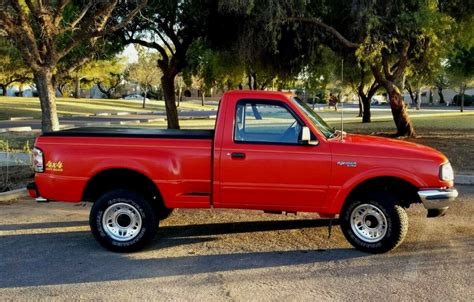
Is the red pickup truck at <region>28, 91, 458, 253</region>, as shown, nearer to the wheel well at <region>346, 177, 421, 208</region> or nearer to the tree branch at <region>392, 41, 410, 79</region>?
the wheel well at <region>346, 177, 421, 208</region>

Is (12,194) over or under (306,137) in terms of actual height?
under

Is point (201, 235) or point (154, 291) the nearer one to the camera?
point (154, 291)

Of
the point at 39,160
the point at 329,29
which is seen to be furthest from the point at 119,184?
the point at 329,29

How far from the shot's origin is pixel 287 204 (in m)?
5.81

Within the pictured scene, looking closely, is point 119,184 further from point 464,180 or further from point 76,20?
point 464,180

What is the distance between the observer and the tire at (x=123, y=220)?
5.86m

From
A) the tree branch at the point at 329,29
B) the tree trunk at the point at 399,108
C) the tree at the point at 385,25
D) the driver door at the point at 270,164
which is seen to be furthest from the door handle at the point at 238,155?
the tree trunk at the point at 399,108

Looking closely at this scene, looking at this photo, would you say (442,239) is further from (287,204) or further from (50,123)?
(50,123)

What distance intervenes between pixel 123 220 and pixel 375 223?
3037 millimetres

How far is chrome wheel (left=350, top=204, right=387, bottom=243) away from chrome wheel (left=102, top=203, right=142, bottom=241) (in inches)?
102

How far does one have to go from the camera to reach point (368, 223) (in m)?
5.85

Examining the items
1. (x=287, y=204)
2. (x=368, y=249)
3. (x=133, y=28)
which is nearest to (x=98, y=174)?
(x=287, y=204)

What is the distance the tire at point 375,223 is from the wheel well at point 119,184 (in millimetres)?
2331

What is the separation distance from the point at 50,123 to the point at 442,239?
27.2 ft
